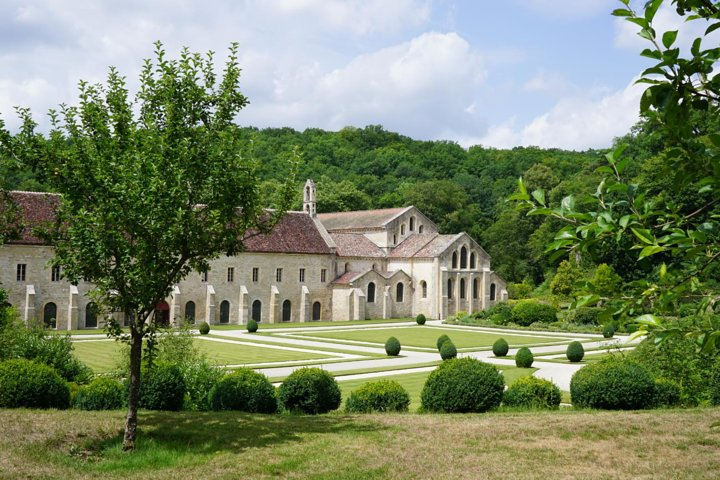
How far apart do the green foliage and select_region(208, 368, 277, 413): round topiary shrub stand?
123ft

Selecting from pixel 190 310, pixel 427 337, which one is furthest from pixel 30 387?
A: pixel 190 310

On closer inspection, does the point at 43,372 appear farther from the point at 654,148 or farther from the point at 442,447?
A: the point at 654,148

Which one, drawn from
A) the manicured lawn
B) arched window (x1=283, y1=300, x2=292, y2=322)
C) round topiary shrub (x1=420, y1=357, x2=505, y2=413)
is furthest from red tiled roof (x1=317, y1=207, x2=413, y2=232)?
round topiary shrub (x1=420, y1=357, x2=505, y2=413)

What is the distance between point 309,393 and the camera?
16906 millimetres

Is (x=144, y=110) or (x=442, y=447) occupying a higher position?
(x=144, y=110)

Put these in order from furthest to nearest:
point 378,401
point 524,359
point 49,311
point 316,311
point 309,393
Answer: point 316,311, point 49,311, point 524,359, point 378,401, point 309,393

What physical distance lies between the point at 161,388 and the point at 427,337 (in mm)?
28420

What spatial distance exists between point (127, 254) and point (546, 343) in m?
31.4

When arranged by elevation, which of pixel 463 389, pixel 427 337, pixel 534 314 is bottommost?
pixel 427 337

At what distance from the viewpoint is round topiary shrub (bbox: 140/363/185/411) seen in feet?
54.5

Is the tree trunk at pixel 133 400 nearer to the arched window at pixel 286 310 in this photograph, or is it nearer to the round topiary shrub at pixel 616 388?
the round topiary shrub at pixel 616 388

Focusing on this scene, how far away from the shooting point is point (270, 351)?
1356 inches

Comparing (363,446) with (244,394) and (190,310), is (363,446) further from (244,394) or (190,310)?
(190,310)

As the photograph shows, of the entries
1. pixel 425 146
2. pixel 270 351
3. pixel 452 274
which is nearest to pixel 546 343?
pixel 270 351
